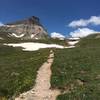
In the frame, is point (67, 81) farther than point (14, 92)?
Yes

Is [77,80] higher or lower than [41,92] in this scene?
higher

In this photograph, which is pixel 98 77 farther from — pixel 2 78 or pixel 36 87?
pixel 2 78

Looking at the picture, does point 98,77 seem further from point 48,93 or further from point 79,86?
point 48,93

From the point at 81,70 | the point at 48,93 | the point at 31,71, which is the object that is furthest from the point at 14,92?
the point at 81,70

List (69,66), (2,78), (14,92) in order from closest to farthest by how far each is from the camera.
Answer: (14,92)
(2,78)
(69,66)

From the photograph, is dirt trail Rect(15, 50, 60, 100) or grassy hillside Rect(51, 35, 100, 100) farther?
dirt trail Rect(15, 50, 60, 100)

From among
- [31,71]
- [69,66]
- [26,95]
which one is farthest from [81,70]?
[26,95]

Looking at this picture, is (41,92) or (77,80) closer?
(41,92)

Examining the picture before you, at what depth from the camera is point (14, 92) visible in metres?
28.8

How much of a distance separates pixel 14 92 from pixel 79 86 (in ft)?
22.2

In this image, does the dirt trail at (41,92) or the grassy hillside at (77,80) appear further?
the dirt trail at (41,92)

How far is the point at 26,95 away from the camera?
88.2 ft

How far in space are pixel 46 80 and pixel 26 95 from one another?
6078mm

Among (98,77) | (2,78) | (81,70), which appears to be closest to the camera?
(98,77)
